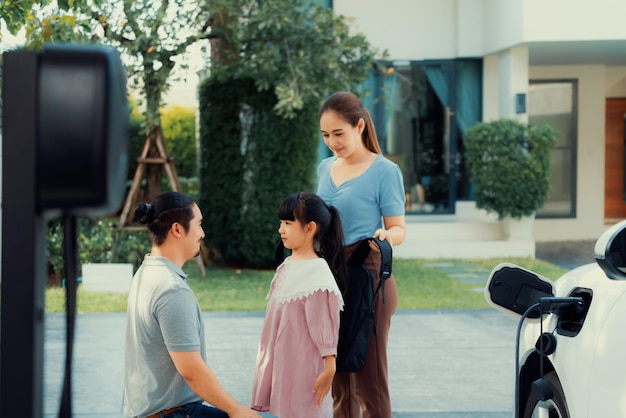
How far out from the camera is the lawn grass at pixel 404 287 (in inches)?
392

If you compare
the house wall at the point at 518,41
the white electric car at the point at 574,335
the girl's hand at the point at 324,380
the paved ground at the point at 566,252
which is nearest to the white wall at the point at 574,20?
the house wall at the point at 518,41

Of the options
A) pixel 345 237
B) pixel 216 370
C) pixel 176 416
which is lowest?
pixel 216 370

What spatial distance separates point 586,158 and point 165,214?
14444mm

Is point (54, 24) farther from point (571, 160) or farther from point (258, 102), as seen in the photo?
point (571, 160)

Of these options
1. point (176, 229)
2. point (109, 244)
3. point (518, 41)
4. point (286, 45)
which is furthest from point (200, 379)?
point (518, 41)

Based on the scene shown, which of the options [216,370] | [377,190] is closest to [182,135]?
[216,370]

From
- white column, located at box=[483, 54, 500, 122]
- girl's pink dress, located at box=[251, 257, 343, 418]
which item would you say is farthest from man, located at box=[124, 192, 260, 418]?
white column, located at box=[483, 54, 500, 122]

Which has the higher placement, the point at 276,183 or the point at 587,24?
the point at 587,24

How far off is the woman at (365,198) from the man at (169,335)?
1112mm

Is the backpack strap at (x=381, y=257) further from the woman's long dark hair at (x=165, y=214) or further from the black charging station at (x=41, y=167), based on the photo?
the black charging station at (x=41, y=167)

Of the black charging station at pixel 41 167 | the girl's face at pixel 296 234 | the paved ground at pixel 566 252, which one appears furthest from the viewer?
the paved ground at pixel 566 252

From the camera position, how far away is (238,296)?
34.7 feet

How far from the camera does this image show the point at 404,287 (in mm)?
11391

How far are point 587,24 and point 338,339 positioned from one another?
10.5 m
